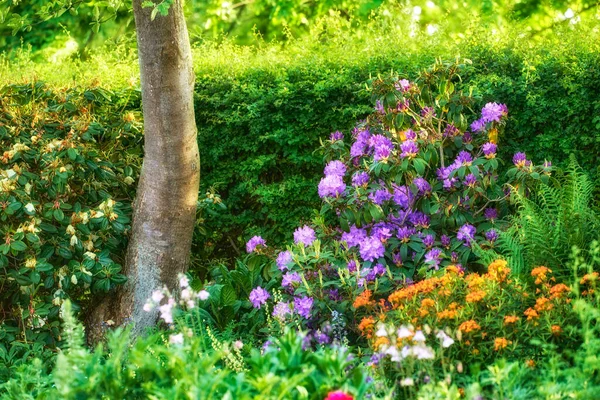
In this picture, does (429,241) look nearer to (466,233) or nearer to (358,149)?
(466,233)

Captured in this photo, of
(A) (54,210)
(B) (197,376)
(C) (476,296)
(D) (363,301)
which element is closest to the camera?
(B) (197,376)

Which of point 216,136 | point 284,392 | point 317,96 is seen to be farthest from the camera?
point 216,136

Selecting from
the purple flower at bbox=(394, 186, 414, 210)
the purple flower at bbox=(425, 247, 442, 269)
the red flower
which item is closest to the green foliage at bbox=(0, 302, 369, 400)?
the red flower

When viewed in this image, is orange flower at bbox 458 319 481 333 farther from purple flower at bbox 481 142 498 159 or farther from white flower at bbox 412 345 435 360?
purple flower at bbox 481 142 498 159

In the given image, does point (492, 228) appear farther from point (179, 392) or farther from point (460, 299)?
point (179, 392)

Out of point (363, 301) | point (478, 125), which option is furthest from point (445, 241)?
point (363, 301)

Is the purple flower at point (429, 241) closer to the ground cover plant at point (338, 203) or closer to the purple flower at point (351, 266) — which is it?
the ground cover plant at point (338, 203)

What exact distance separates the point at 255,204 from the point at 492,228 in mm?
2032

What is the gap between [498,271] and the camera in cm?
358

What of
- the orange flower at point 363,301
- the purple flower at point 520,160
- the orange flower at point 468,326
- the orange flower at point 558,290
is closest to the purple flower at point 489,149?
the purple flower at point 520,160

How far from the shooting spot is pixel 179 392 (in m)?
2.80

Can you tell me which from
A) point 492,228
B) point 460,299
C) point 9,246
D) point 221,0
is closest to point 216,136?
point 9,246

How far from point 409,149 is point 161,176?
1.65 metres

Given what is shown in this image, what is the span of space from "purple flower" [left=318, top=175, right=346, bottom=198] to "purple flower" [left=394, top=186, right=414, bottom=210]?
1.10ft
